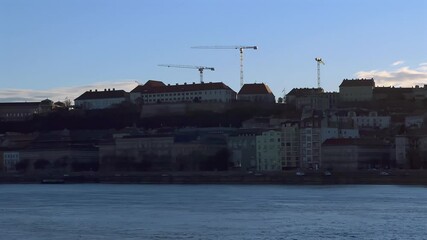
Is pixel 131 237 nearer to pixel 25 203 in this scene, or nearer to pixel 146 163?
pixel 25 203

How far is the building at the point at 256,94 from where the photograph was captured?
11069 cm


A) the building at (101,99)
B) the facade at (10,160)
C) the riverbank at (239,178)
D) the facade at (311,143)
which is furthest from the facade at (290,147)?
the building at (101,99)

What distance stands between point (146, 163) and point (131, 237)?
190 feet

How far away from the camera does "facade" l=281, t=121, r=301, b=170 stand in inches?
3246

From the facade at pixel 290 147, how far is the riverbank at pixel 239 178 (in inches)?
253

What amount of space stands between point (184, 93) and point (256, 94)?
264 inches

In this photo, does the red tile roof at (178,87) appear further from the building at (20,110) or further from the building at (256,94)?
the building at (20,110)

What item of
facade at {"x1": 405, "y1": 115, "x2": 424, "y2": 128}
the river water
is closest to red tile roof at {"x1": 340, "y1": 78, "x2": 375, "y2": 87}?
facade at {"x1": 405, "y1": 115, "x2": 424, "y2": 128}

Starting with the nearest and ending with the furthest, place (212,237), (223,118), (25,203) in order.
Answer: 1. (212,237)
2. (25,203)
3. (223,118)

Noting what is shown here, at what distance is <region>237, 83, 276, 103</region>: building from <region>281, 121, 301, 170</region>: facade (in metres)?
26.5

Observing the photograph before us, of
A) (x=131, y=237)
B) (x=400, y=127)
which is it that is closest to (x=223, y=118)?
(x=400, y=127)

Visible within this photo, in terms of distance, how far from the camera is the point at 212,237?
107ft

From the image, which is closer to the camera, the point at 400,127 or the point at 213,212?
the point at 213,212

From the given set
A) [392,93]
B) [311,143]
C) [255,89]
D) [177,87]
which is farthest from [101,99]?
[311,143]
